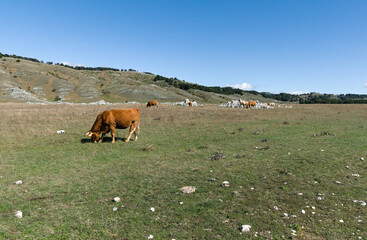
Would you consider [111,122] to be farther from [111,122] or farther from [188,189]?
[188,189]

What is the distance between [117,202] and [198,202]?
2.64 m

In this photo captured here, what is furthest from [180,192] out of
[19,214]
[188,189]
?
[19,214]

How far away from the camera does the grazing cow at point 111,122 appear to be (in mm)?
15041

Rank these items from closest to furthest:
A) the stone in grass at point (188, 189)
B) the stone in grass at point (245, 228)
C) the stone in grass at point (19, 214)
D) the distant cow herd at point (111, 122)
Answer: the stone in grass at point (245, 228), the stone in grass at point (19, 214), the stone in grass at point (188, 189), the distant cow herd at point (111, 122)

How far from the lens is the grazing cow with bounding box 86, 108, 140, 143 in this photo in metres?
15.0

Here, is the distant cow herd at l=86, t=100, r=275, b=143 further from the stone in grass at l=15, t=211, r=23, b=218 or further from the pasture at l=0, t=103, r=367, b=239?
the stone in grass at l=15, t=211, r=23, b=218

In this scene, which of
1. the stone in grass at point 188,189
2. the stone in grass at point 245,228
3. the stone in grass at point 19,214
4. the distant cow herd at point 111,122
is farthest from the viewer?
the distant cow herd at point 111,122

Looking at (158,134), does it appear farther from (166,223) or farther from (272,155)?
(166,223)

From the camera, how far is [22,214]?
19.0 ft

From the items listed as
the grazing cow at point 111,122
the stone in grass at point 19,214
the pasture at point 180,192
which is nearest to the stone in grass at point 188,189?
the pasture at point 180,192

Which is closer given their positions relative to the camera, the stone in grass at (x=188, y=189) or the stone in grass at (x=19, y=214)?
the stone in grass at (x=19, y=214)

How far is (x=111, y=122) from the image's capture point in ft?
50.0

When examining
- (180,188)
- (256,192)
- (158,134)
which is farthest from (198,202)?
(158,134)

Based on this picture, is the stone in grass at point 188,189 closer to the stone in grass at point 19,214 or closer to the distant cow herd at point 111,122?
the stone in grass at point 19,214
